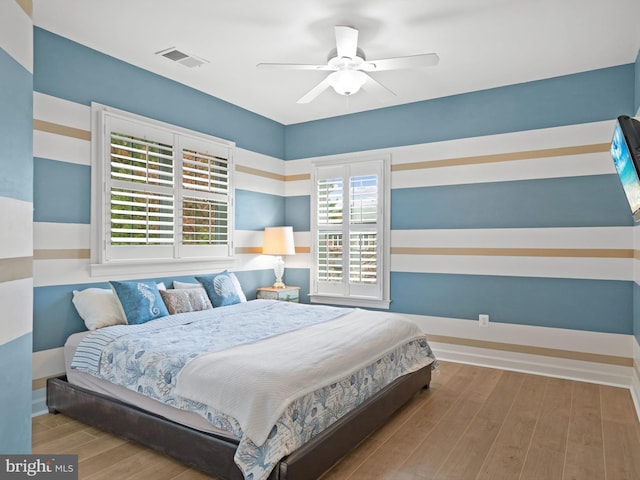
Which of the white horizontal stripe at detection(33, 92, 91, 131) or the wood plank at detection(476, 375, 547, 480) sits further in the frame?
the white horizontal stripe at detection(33, 92, 91, 131)

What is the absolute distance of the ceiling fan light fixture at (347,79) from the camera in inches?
132

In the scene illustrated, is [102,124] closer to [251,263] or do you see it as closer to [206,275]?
[206,275]

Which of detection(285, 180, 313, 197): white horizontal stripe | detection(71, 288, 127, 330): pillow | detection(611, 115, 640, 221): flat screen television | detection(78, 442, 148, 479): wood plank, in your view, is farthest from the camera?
detection(285, 180, 313, 197): white horizontal stripe

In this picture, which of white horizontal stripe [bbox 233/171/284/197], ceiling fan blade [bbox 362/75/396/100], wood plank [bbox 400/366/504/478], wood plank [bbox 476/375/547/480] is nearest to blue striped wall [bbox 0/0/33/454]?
wood plank [bbox 400/366/504/478]

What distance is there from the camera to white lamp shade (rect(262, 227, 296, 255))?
5195 mm

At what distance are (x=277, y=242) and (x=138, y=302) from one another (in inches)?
83.3

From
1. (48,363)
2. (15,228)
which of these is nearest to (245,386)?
(15,228)

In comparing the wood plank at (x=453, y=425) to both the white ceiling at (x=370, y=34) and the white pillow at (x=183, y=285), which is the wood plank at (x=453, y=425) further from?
the white ceiling at (x=370, y=34)

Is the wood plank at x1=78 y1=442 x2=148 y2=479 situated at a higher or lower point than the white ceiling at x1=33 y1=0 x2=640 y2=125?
lower

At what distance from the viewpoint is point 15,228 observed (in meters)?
1.04

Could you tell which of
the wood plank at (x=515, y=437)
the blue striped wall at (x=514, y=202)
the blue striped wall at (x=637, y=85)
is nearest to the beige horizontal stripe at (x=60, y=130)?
the blue striped wall at (x=514, y=202)

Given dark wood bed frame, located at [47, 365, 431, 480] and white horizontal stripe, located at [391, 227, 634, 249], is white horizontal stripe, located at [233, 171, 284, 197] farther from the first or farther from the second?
dark wood bed frame, located at [47, 365, 431, 480]

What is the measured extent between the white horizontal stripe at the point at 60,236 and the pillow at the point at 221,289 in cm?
118

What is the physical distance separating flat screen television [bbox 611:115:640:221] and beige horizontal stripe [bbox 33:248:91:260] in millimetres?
3647
